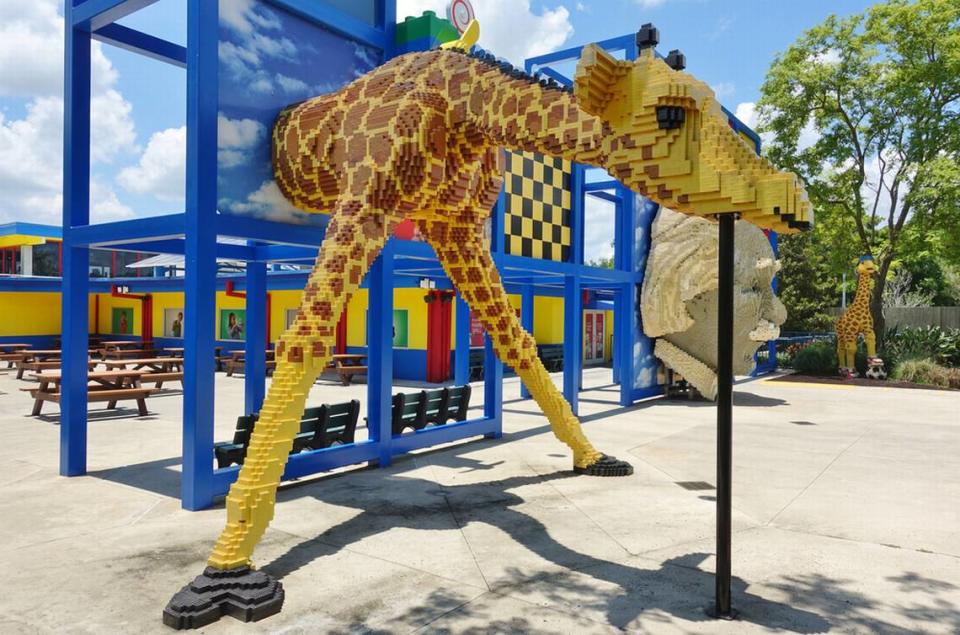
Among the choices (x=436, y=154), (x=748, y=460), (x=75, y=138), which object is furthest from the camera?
(x=748, y=460)

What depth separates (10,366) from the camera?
18.4m

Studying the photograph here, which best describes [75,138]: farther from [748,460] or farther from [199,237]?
[748,460]

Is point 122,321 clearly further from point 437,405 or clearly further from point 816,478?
point 816,478

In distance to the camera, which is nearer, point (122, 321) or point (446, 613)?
point (446, 613)

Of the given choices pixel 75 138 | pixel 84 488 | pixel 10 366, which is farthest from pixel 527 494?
pixel 10 366

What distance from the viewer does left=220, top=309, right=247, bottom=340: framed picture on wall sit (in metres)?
20.3

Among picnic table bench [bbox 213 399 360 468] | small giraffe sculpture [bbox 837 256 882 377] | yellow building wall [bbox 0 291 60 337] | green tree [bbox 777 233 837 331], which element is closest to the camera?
picnic table bench [bbox 213 399 360 468]

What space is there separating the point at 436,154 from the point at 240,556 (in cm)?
299

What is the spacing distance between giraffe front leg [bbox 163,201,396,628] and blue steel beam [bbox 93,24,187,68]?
11.7 feet

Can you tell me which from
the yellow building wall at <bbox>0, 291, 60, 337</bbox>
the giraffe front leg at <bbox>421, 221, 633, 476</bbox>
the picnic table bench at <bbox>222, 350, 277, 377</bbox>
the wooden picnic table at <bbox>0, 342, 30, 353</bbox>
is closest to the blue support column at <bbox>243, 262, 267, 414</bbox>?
the giraffe front leg at <bbox>421, 221, 633, 476</bbox>

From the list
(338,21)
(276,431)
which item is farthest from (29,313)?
(276,431)

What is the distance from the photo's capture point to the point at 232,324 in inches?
802

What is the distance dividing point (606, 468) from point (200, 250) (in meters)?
4.15

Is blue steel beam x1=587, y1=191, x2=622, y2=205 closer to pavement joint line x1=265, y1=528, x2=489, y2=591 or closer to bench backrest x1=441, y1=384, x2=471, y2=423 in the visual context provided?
bench backrest x1=441, y1=384, x2=471, y2=423
